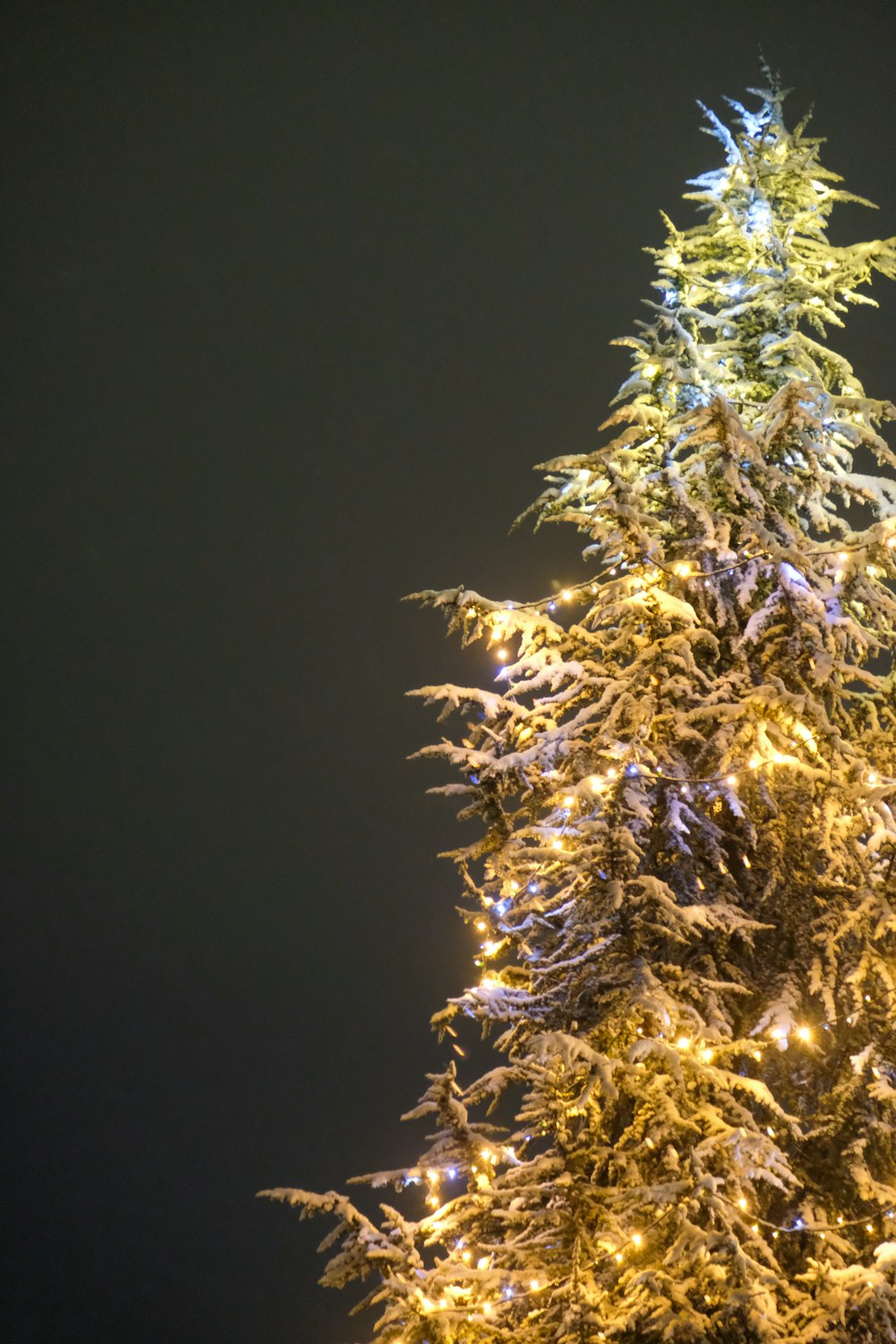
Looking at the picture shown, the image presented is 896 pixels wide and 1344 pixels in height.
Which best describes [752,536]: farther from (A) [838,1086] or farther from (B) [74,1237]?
(B) [74,1237]

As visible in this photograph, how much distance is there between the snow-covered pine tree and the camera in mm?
4676

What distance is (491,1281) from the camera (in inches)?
196

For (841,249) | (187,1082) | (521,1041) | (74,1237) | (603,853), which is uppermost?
(841,249)

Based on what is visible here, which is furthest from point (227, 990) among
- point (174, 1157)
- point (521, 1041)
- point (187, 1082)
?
point (521, 1041)

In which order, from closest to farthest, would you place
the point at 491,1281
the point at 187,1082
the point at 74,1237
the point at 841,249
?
the point at 491,1281
the point at 841,249
the point at 74,1237
the point at 187,1082

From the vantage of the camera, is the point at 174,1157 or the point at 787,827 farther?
the point at 174,1157

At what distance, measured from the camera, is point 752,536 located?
6.74m

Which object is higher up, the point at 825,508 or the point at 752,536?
the point at 825,508

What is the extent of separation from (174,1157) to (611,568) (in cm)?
3487

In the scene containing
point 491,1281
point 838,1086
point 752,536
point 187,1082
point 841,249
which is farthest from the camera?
point 187,1082

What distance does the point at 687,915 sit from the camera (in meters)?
5.16

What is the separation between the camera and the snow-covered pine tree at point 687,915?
4676mm

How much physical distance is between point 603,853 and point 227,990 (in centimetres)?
3487

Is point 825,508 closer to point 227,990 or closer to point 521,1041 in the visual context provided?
point 521,1041
